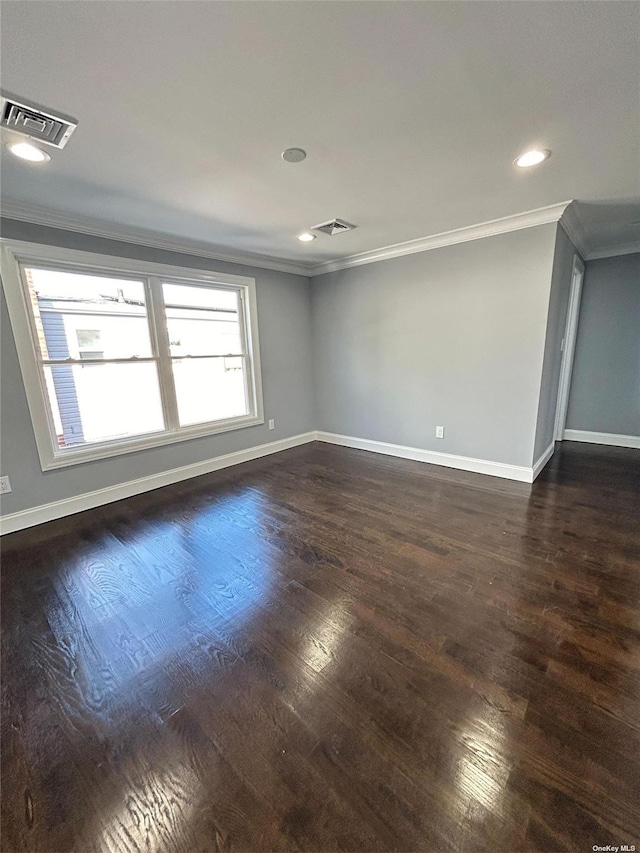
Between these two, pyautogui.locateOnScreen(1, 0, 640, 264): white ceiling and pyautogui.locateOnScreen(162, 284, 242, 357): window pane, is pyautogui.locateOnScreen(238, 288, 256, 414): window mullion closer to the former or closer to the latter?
pyautogui.locateOnScreen(162, 284, 242, 357): window pane

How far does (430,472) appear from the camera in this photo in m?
3.89

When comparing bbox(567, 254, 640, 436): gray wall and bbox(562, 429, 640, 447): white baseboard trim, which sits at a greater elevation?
bbox(567, 254, 640, 436): gray wall

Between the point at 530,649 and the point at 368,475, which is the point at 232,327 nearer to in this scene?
the point at 368,475

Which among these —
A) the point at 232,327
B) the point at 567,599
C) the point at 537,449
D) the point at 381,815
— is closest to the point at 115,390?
the point at 232,327

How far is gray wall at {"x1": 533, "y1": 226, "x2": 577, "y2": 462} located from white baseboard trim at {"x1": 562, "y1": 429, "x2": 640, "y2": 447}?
3.49 ft

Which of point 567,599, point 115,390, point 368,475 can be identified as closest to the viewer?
point 567,599

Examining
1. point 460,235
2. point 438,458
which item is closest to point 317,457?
point 438,458

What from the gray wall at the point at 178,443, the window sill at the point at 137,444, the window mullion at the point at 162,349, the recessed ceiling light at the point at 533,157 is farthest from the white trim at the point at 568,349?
the window mullion at the point at 162,349

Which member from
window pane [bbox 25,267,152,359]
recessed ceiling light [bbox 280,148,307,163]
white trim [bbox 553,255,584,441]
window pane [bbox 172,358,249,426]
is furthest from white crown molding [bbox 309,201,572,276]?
window pane [bbox 25,267,152,359]

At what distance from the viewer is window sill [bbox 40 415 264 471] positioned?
3057 mm

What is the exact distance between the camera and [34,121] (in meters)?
1.64

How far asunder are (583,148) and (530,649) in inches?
107

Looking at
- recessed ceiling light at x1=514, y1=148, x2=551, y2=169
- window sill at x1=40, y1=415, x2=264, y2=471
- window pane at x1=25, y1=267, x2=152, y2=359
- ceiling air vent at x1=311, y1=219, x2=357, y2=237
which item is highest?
ceiling air vent at x1=311, y1=219, x2=357, y2=237

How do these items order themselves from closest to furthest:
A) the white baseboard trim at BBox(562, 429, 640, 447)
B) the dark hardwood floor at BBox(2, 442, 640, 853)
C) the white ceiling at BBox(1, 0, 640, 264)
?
the dark hardwood floor at BBox(2, 442, 640, 853) → the white ceiling at BBox(1, 0, 640, 264) → the white baseboard trim at BBox(562, 429, 640, 447)
